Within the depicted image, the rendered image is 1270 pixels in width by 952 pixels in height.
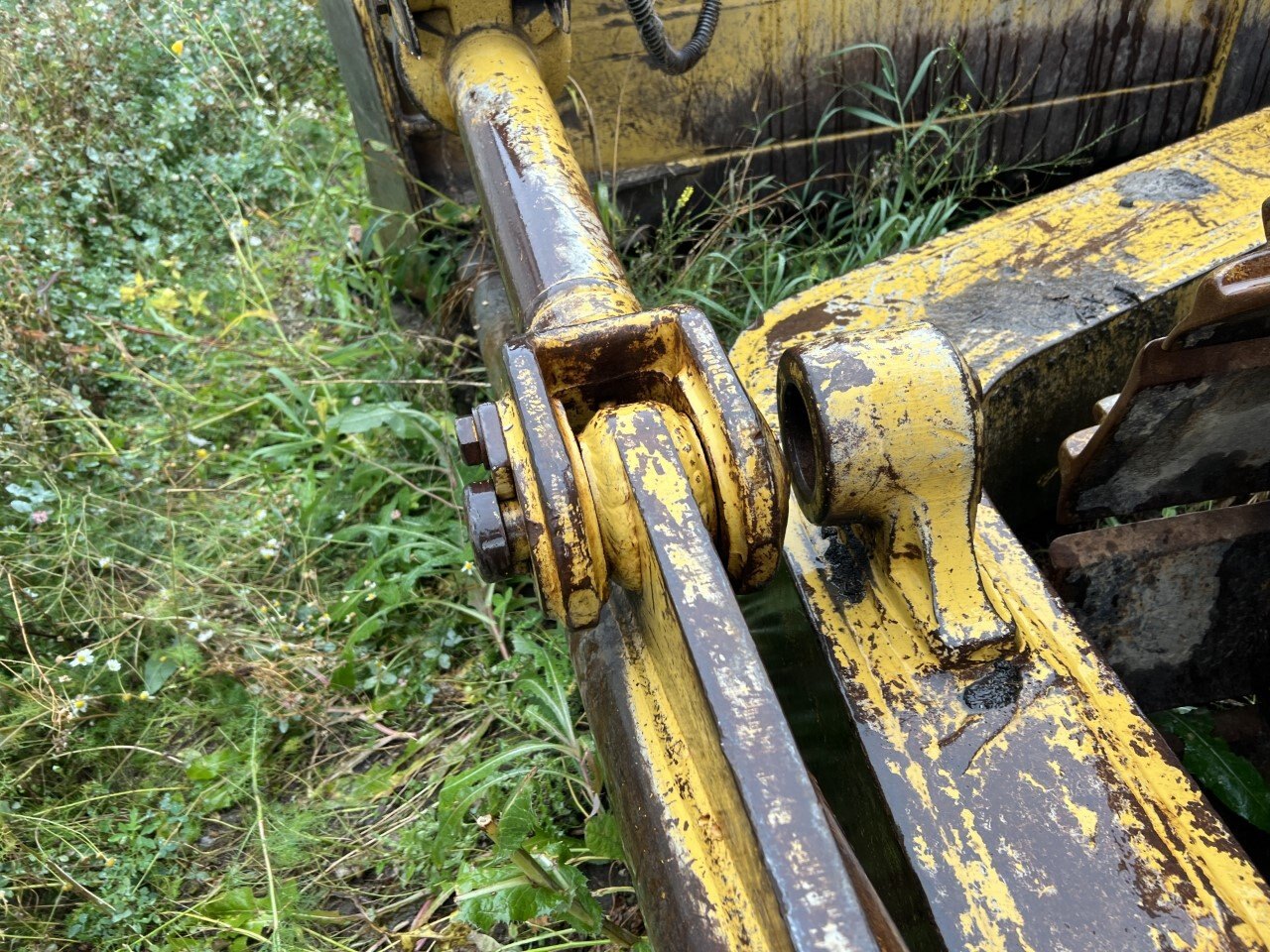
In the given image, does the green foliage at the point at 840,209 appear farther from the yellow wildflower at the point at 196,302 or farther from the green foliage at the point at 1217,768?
the green foliage at the point at 1217,768

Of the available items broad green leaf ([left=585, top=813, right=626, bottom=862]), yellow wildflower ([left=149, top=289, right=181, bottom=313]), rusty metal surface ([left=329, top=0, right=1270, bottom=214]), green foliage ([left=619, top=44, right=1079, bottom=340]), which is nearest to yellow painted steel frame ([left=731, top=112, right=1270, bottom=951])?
broad green leaf ([left=585, top=813, right=626, bottom=862])

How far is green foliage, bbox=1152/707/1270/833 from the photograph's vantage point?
64.6 inches

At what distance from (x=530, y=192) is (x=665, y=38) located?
777mm

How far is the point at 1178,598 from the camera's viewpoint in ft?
4.95

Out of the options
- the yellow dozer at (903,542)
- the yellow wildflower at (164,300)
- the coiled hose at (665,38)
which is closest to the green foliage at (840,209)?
Result: the coiled hose at (665,38)

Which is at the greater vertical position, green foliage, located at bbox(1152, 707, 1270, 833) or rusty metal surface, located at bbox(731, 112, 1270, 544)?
rusty metal surface, located at bbox(731, 112, 1270, 544)

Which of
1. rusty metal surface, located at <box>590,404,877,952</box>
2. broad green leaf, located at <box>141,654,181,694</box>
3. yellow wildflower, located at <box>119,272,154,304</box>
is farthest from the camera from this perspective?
yellow wildflower, located at <box>119,272,154,304</box>

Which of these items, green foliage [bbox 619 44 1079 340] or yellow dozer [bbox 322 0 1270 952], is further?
green foliage [bbox 619 44 1079 340]

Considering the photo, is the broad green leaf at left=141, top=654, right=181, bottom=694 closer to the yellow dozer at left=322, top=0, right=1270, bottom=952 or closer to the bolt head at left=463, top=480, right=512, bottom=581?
the yellow dozer at left=322, top=0, right=1270, bottom=952

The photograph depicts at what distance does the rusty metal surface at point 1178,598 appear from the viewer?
1.45m

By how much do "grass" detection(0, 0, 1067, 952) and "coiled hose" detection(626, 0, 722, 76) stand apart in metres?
0.47

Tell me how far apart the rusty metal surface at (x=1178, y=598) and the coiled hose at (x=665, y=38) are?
1332 millimetres

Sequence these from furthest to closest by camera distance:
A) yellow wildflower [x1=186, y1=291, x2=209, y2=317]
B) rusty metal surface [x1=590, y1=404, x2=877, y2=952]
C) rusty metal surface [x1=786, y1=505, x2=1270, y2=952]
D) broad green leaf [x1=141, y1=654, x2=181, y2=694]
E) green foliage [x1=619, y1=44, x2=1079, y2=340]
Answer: yellow wildflower [x1=186, y1=291, x2=209, y2=317] < green foliage [x1=619, y1=44, x2=1079, y2=340] < broad green leaf [x1=141, y1=654, x2=181, y2=694] < rusty metal surface [x1=786, y1=505, x2=1270, y2=952] < rusty metal surface [x1=590, y1=404, x2=877, y2=952]

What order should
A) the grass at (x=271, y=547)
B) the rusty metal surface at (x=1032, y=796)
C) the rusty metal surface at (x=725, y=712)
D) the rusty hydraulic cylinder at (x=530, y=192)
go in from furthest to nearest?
the grass at (x=271, y=547), the rusty hydraulic cylinder at (x=530, y=192), the rusty metal surface at (x=1032, y=796), the rusty metal surface at (x=725, y=712)
